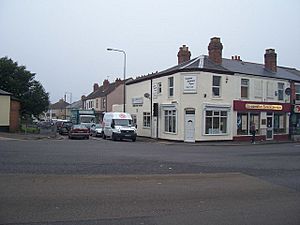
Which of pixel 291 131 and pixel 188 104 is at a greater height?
pixel 188 104

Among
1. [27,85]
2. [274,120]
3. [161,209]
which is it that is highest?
[27,85]

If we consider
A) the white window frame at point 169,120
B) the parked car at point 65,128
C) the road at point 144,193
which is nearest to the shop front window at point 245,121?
the white window frame at point 169,120

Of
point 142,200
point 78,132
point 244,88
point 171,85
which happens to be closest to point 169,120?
point 171,85

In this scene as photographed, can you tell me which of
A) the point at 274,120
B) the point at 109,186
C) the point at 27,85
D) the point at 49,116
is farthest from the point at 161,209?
the point at 49,116

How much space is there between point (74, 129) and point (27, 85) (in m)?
25.8

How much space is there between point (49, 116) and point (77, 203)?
5265 inches

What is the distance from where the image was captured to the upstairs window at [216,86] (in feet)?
104

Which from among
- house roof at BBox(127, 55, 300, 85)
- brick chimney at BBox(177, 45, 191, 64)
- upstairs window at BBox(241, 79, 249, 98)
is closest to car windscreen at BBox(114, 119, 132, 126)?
house roof at BBox(127, 55, 300, 85)

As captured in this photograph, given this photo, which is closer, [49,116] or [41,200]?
[41,200]

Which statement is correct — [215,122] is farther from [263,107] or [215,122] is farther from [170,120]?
[263,107]

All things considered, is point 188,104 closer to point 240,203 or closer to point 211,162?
point 211,162

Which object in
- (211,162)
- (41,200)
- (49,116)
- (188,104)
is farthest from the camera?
(49,116)

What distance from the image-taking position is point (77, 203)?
7617 mm

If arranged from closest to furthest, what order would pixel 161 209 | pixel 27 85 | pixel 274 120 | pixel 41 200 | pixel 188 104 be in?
pixel 161 209 → pixel 41 200 → pixel 188 104 → pixel 274 120 → pixel 27 85
